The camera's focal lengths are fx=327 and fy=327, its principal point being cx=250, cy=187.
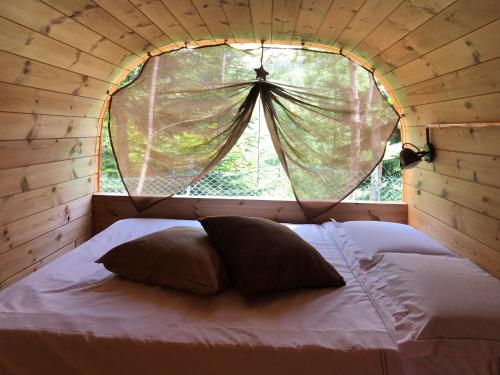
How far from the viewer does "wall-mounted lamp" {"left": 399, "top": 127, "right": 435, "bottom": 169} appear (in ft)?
6.21

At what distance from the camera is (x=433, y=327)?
3.34 feet

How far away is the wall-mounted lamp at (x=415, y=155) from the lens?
1892mm

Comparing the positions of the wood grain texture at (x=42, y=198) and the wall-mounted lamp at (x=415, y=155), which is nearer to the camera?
the wood grain texture at (x=42, y=198)

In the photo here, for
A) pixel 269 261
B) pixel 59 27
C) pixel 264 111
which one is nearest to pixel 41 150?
pixel 59 27

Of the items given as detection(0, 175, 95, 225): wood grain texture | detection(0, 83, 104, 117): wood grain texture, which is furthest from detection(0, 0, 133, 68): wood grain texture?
detection(0, 175, 95, 225): wood grain texture

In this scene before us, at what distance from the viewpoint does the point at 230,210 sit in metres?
2.40

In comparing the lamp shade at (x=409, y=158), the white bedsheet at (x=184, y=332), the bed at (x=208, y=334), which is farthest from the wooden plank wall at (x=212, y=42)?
the white bedsheet at (x=184, y=332)

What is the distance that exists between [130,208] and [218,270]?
52.2 inches

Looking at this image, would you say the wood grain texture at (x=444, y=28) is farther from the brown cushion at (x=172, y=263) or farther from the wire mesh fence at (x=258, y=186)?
the brown cushion at (x=172, y=263)

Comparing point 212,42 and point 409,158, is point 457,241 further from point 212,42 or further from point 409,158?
point 212,42

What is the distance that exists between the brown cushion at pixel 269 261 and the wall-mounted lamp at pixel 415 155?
2.88 ft

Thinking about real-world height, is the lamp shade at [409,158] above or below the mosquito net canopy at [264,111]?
below

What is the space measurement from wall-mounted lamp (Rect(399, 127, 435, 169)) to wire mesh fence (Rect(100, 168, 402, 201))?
1.78 feet


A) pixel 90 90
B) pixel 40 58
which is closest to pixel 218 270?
pixel 40 58
